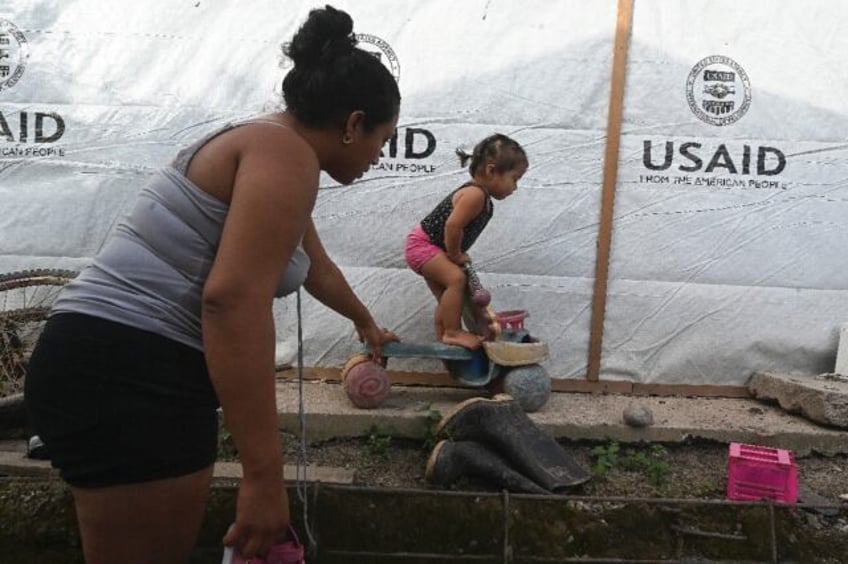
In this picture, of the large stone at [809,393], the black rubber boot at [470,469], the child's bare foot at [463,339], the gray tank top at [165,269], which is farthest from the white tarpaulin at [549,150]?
the gray tank top at [165,269]

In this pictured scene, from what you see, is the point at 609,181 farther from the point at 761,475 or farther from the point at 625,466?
the point at 761,475

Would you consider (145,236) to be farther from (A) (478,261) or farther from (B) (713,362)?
(B) (713,362)

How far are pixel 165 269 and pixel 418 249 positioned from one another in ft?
9.00

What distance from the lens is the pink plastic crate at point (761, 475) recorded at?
325 cm

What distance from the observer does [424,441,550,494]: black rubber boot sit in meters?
3.26

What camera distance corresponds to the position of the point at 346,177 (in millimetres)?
1653

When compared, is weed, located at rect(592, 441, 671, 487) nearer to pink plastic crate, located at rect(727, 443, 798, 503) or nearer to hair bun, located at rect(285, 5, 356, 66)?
pink plastic crate, located at rect(727, 443, 798, 503)

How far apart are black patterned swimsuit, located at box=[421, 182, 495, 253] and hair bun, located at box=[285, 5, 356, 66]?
252cm

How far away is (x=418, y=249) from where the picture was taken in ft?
13.7

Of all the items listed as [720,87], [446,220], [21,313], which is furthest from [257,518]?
[720,87]

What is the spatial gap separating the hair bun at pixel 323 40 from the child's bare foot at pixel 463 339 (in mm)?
2566

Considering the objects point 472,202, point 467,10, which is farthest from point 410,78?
point 472,202

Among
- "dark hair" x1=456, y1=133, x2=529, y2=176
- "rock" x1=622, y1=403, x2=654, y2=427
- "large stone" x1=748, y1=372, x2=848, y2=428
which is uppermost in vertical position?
"dark hair" x1=456, y1=133, x2=529, y2=176

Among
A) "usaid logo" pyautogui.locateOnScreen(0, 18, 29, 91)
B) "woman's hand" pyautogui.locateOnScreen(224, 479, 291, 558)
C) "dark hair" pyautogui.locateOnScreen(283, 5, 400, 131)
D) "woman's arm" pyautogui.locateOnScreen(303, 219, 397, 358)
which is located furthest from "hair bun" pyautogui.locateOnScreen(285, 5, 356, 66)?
"usaid logo" pyautogui.locateOnScreen(0, 18, 29, 91)
